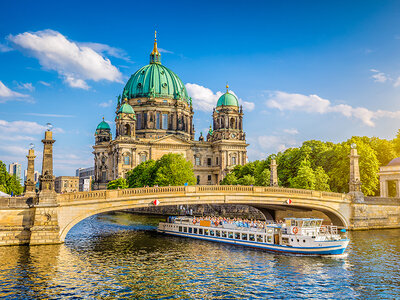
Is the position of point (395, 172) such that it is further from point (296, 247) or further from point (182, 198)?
point (182, 198)

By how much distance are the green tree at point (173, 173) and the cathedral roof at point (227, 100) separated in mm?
36961

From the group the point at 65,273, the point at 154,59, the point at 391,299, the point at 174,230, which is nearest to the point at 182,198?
the point at 174,230

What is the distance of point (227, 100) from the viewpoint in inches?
4929

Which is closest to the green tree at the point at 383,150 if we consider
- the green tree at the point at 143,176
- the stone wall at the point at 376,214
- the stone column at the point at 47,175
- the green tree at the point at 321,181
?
the green tree at the point at 321,181

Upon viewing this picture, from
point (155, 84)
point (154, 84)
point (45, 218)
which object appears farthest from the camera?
point (155, 84)

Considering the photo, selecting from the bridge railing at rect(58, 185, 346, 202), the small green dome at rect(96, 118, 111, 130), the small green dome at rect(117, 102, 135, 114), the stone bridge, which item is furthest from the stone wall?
the small green dome at rect(96, 118, 111, 130)

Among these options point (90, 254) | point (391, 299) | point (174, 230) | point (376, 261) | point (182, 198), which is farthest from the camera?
point (174, 230)

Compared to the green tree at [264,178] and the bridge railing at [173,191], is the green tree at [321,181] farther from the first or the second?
the bridge railing at [173,191]

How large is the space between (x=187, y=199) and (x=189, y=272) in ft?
44.4

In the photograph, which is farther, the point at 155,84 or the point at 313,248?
the point at 155,84

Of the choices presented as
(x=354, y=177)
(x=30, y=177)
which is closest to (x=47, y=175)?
(x=30, y=177)

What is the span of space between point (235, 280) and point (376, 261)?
42.6 feet

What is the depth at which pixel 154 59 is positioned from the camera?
145 m

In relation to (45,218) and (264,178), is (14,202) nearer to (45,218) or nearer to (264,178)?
(45,218)
